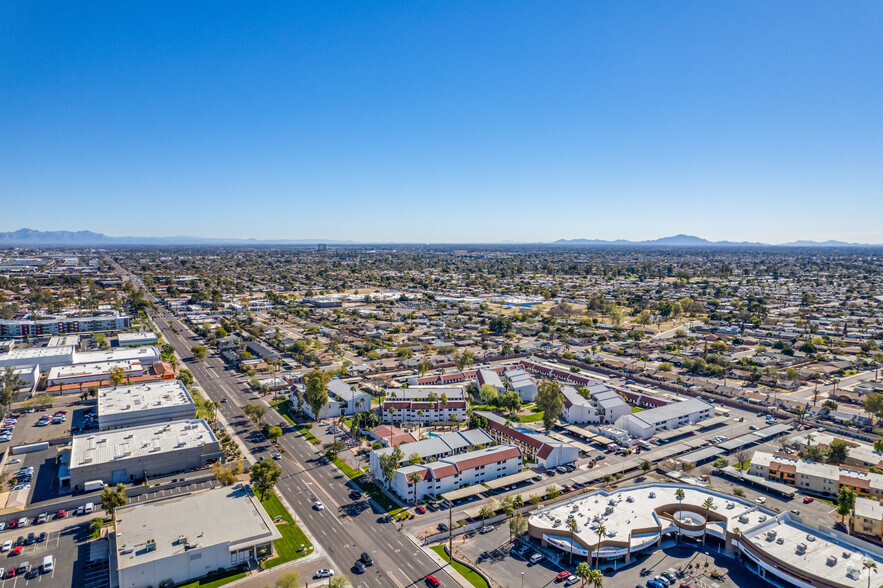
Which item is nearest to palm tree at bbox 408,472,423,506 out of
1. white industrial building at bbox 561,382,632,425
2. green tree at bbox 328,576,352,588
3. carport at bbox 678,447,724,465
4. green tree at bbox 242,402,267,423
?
green tree at bbox 328,576,352,588

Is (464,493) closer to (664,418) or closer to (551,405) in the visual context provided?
(551,405)

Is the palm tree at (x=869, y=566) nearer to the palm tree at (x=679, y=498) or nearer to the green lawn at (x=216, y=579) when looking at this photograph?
the palm tree at (x=679, y=498)

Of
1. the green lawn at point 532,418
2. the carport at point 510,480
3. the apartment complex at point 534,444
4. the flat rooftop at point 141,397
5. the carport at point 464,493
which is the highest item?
the flat rooftop at point 141,397

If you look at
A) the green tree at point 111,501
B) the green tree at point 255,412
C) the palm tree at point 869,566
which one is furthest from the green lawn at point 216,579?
the palm tree at point 869,566

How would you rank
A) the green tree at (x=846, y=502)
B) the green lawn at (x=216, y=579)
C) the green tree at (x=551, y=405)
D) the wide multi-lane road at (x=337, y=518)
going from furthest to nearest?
the green tree at (x=551, y=405) → the green tree at (x=846, y=502) → the wide multi-lane road at (x=337, y=518) → the green lawn at (x=216, y=579)

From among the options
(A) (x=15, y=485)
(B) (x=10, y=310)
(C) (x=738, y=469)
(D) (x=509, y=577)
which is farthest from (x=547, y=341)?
(B) (x=10, y=310)

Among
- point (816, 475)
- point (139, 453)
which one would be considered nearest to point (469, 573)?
point (139, 453)
